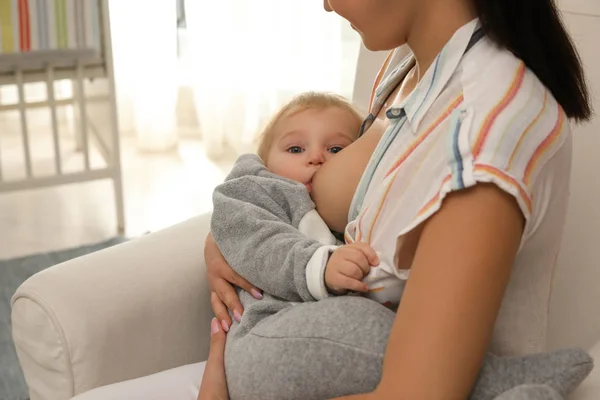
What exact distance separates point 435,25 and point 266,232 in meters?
0.39

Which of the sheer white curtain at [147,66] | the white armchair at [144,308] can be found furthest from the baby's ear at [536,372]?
the sheer white curtain at [147,66]

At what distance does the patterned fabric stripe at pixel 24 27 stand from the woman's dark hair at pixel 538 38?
178cm

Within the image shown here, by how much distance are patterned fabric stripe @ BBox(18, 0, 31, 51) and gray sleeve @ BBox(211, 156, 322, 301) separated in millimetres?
1312

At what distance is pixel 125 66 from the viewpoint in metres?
→ 3.48

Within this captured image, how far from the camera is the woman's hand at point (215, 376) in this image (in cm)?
116

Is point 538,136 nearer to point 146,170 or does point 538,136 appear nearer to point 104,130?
point 104,130

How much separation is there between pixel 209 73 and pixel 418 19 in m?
2.51

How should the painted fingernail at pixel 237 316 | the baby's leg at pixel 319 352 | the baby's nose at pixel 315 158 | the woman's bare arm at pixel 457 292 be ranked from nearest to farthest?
the woman's bare arm at pixel 457 292
the baby's leg at pixel 319 352
the painted fingernail at pixel 237 316
the baby's nose at pixel 315 158

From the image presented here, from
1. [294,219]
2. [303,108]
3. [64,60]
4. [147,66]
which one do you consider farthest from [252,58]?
[294,219]

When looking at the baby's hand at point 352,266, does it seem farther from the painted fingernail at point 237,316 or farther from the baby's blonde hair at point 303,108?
the baby's blonde hair at point 303,108

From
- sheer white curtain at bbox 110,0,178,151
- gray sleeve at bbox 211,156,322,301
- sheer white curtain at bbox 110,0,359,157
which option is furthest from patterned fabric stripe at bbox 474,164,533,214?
sheer white curtain at bbox 110,0,178,151

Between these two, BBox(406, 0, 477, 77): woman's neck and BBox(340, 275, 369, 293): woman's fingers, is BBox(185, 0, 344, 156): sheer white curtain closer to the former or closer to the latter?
BBox(406, 0, 477, 77): woman's neck

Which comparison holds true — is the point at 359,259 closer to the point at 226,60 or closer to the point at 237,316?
the point at 237,316

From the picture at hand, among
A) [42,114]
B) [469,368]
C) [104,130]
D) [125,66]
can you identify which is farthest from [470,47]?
[42,114]
